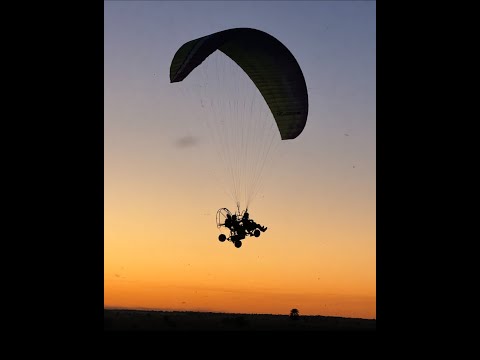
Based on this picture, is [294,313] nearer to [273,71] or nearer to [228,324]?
[228,324]

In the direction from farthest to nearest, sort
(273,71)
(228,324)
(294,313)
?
(294,313) < (228,324) < (273,71)

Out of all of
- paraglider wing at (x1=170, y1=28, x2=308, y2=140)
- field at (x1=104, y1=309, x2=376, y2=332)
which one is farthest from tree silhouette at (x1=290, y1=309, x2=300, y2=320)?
paraglider wing at (x1=170, y1=28, x2=308, y2=140)

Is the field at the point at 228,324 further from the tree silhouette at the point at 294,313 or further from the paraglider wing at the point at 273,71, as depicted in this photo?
the paraglider wing at the point at 273,71

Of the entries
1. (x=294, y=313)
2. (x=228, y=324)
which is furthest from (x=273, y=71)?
(x=294, y=313)

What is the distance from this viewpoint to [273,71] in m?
36.0

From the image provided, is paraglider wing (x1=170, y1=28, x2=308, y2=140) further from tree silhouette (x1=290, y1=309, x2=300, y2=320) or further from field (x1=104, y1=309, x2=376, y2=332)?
tree silhouette (x1=290, y1=309, x2=300, y2=320)

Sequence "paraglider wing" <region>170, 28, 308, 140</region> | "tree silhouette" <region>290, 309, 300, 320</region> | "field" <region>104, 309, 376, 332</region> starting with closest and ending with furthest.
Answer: "paraglider wing" <region>170, 28, 308, 140</region>
"field" <region>104, 309, 376, 332</region>
"tree silhouette" <region>290, 309, 300, 320</region>

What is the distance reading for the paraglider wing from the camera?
34.8 m

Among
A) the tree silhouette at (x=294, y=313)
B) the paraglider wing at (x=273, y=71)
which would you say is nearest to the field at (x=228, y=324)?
the tree silhouette at (x=294, y=313)

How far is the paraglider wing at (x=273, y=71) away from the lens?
3481 cm

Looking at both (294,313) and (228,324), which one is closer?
(228,324)

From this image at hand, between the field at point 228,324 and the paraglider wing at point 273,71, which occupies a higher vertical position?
the paraglider wing at point 273,71
